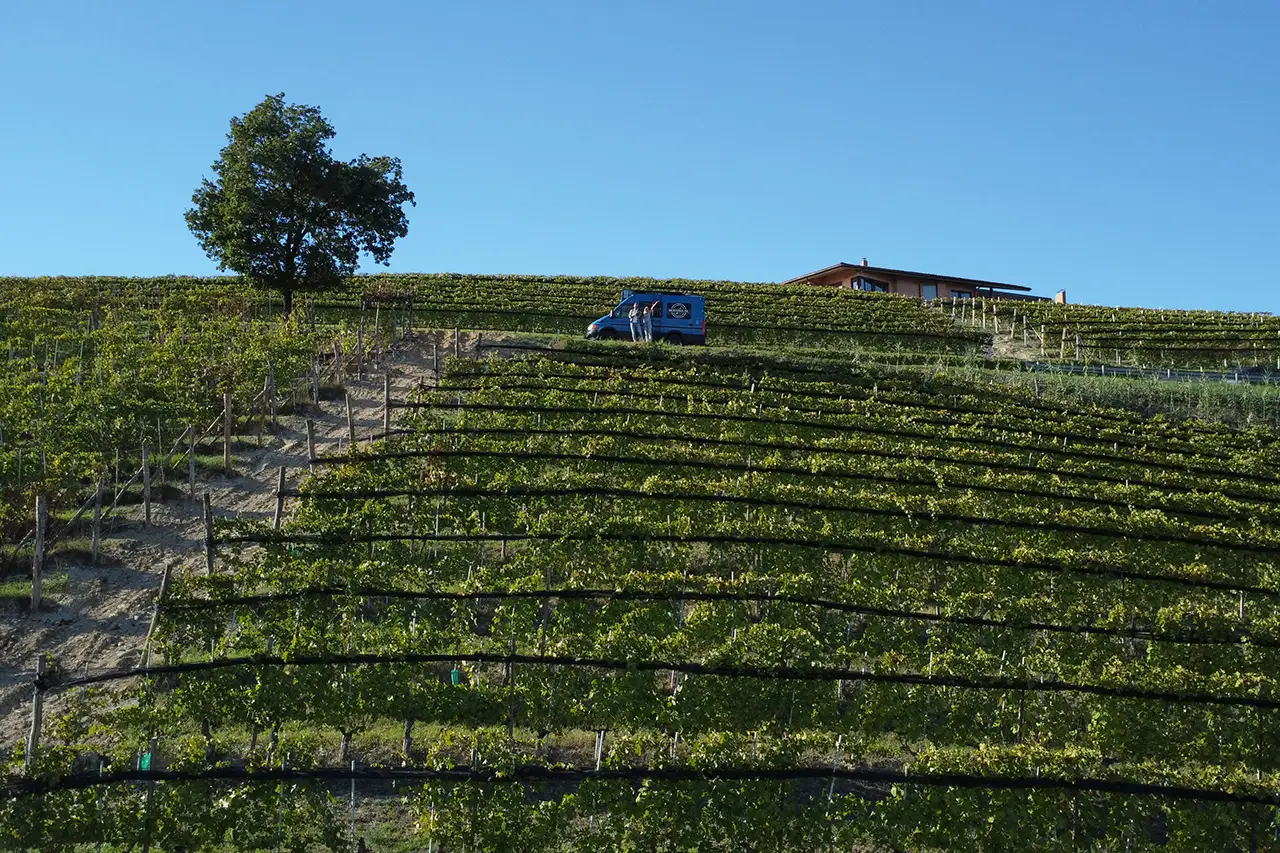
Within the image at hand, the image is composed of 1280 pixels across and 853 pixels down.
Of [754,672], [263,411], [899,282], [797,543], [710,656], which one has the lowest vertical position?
[754,672]

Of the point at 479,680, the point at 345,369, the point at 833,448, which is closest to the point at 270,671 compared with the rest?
the point at 479,680

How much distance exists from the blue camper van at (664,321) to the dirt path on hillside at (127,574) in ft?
36.0

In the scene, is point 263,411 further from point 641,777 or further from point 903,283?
point 903,283

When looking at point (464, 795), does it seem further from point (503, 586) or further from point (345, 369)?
point (345, 369)

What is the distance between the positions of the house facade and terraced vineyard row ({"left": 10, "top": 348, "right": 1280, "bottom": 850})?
125ft

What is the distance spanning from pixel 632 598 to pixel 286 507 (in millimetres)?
8514

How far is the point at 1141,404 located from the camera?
32.9m

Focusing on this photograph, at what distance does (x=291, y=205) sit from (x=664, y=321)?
11.9 m

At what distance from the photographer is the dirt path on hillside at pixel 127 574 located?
1573cm

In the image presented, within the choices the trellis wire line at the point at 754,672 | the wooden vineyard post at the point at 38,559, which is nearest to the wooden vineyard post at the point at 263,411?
the wooden vineyard post at the point at 38,559

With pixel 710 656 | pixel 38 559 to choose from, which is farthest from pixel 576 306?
pixel 710 656

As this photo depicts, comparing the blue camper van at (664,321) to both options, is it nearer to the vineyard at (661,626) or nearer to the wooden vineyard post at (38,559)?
the vineyard at (661,626)

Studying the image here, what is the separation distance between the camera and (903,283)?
6256 cm

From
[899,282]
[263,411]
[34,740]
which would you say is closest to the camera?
[34,740]
